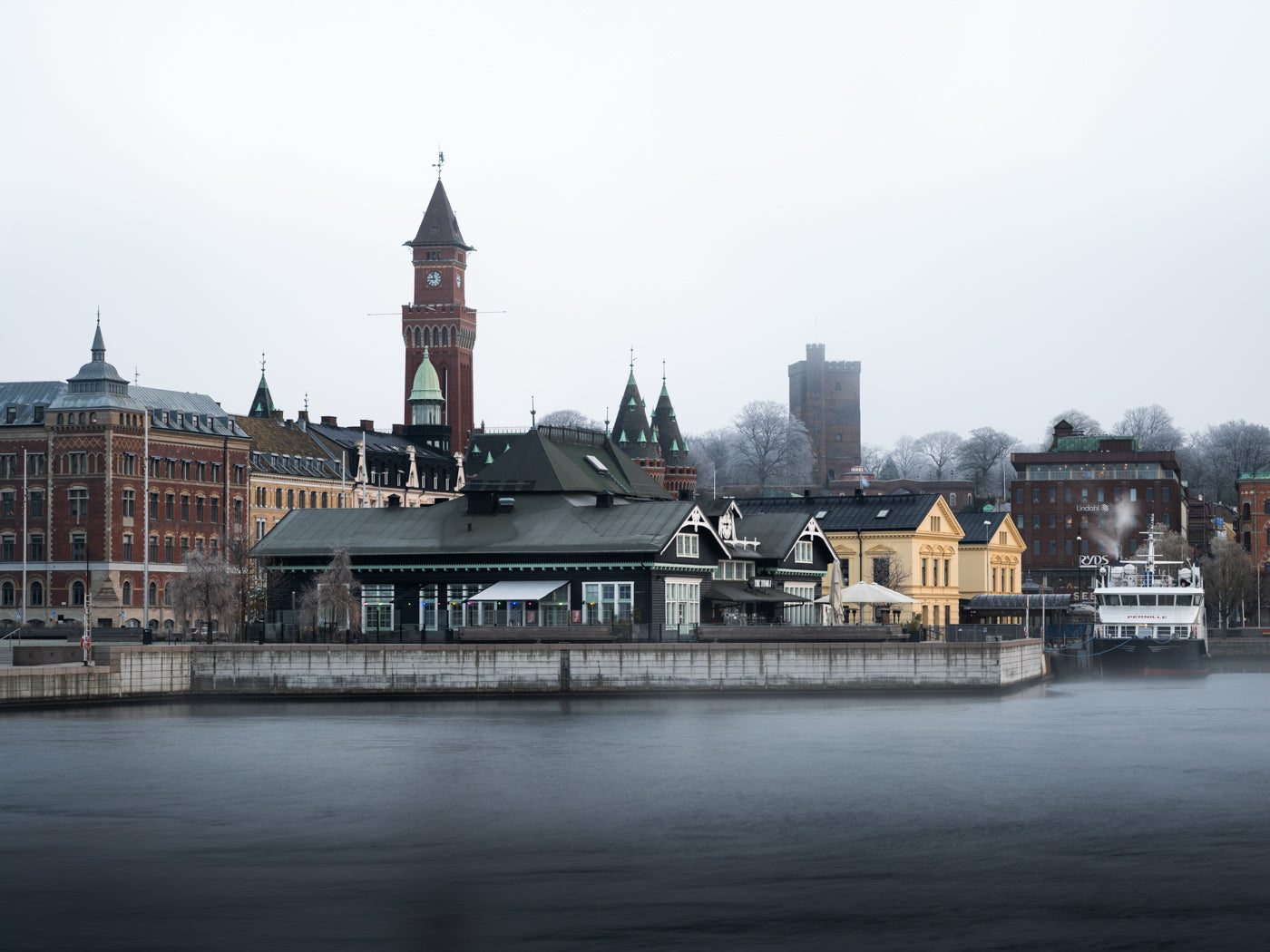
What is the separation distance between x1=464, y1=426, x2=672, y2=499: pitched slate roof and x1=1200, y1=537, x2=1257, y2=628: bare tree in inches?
2591

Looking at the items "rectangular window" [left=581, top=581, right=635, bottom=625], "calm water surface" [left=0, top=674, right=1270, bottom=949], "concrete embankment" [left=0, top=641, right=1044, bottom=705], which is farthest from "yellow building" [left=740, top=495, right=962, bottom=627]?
"calm water surface" [left=0, top=674, right=1270, bottom=949]

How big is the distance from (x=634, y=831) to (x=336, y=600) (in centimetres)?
4754

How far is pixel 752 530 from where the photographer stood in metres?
101

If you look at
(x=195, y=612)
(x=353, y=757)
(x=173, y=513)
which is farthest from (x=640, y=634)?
(x=173, y=513)

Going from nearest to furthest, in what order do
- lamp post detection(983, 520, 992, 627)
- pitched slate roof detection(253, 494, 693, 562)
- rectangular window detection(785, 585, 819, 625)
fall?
pitched slate roof detection(253, 494, 693, 562), rectangular window detection(785, 585, 819, 625), lamp post detection(983, 520, 992, 627)

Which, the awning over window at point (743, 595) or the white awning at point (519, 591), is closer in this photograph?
the white awning at point (519, 591)

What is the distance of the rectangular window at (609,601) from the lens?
84.4m

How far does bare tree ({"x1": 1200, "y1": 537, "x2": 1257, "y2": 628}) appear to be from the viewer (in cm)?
14838

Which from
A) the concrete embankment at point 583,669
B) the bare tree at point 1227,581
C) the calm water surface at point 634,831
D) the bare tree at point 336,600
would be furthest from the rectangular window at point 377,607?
the bare tree at point 1227,581

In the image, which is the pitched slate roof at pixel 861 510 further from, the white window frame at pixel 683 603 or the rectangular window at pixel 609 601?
the rectangular window at pixel 609 601

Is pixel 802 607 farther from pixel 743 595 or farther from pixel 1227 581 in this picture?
pixel 1227 581

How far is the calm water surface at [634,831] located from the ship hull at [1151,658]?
30.3 metres

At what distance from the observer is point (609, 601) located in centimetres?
8488

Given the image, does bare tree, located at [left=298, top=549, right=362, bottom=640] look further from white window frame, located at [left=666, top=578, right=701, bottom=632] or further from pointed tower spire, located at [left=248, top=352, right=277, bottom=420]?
pointed tower spire, located at [left=248, top=352, right=277, bottom=420]
